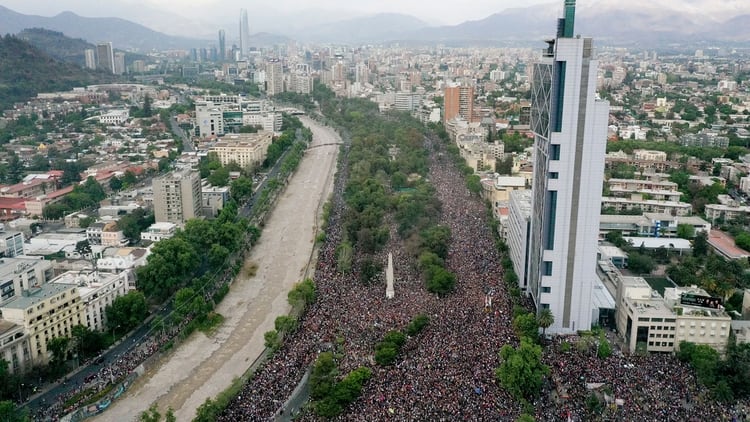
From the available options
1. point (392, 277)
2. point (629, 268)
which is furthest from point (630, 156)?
point (392, 277)

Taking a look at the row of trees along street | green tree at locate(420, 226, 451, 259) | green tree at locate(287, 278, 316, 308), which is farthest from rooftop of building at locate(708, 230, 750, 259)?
the row of trees along street

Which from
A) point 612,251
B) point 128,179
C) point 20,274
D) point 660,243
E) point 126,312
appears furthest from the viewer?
point 128,179

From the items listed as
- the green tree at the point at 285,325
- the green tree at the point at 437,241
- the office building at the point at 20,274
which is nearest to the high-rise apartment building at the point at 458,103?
the green tree at the point at 437,241

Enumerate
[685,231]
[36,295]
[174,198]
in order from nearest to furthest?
[36,295] → [685,231] → [174,198]

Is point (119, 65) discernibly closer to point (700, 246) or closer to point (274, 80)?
point (274, 80)

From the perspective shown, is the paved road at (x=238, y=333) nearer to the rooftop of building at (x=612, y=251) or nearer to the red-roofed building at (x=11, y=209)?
the rooftop of building at (x=612, y=251)

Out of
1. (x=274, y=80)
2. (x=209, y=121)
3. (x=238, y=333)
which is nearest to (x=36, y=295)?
(x=238, y=333)
